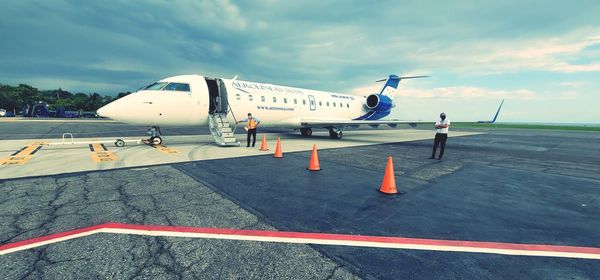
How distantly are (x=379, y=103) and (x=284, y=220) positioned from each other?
19365 mm

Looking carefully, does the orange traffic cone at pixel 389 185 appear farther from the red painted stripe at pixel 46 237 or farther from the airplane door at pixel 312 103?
the airplane door at pixel 312 103

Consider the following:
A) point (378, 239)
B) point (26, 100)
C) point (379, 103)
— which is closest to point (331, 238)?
point (378, 239)

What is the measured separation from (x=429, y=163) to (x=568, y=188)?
3378 millimetres

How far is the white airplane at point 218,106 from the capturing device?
10.3m

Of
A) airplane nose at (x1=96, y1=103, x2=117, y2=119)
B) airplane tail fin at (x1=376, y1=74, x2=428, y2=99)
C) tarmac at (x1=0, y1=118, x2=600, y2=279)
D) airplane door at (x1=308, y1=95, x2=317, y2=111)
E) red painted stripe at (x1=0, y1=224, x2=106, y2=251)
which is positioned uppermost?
airplane tail fin at (x1=376, y1=74, x2=428, y2=99)

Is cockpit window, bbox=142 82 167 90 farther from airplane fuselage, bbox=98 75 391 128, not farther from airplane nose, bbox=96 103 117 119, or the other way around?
airplane nose, bbox=96 103 117 119

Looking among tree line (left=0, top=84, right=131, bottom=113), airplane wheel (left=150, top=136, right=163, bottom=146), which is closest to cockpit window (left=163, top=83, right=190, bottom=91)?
airplane wheel (left=150, top=136, right=163, bottom=146)

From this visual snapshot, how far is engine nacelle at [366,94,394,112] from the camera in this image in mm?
21314

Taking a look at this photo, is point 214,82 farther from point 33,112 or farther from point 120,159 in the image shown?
point 33,112

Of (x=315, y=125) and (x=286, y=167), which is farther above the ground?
(x=315, y=125)

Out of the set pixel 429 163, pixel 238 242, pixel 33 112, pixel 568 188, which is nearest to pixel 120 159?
pixel 238 242

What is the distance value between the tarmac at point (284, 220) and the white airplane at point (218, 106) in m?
3.92

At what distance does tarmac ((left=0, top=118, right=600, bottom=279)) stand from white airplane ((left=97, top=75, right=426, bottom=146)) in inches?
154

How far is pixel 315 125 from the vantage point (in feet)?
53.2
